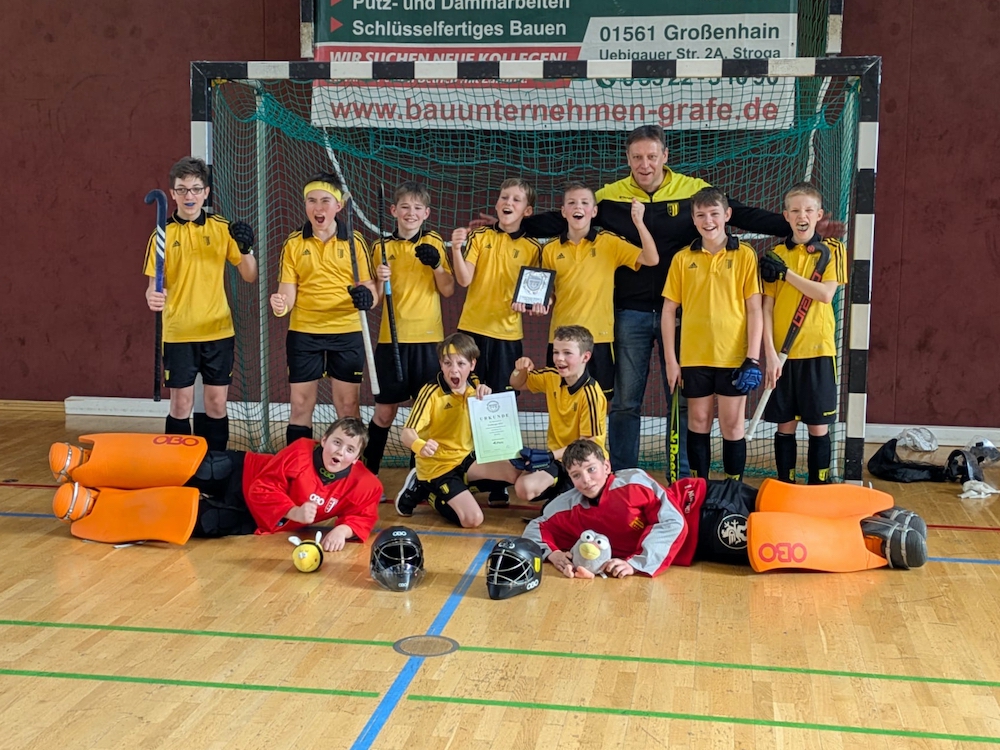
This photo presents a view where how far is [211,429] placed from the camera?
584 centimetres

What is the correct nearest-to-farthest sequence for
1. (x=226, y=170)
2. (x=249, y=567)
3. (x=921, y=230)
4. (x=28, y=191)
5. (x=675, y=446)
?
(x=249, y=567) → (x=675, y=446) → (x=226, y=170) → (x=921, y=230) → (x=28, y=191)

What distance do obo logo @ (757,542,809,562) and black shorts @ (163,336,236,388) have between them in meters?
2.91

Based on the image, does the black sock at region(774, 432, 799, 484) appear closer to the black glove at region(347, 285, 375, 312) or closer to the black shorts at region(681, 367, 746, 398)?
Result: the black shorts at region(681, 367, 746, 398)

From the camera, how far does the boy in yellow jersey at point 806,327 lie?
5.14 meters

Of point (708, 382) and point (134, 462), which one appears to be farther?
point (708, 382)

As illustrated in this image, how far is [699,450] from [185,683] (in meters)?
2.84

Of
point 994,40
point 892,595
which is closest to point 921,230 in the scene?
point 994,40

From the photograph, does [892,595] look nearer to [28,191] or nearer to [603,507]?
[603,507]

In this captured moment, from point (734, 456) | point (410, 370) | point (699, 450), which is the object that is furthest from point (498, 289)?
point (734, 456)

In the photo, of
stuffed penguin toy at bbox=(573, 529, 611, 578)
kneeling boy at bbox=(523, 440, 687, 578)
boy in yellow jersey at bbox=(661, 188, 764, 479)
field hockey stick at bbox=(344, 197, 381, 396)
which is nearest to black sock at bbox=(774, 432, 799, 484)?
boy in yellow jersey at bbox=(661, 188, 764, 479)

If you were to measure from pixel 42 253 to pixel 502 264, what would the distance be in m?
4.14

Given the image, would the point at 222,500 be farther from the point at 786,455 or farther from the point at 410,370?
the point at 786,455

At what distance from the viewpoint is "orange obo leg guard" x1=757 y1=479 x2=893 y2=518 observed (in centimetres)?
453

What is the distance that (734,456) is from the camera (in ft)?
17.3
